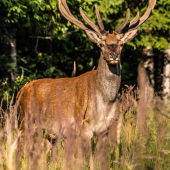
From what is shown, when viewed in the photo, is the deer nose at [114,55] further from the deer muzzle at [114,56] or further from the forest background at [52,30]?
the forest background at [52,30]

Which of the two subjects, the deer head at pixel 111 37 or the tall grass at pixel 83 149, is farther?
the deer head at pixel 111 37

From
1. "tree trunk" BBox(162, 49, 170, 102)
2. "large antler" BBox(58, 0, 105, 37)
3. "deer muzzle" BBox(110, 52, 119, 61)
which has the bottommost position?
"tree trunk" BBox(162, 49, 170, 102)

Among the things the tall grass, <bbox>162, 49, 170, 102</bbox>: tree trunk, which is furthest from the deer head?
<bbox>162, 49, 170, 102</bbox>: tree trunk

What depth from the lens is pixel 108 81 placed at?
513 centimetres

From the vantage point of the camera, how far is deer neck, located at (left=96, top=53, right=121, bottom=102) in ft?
16.7

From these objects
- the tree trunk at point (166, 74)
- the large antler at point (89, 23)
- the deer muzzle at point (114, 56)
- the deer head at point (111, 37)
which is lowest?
the tree trunk at point (166, 74)

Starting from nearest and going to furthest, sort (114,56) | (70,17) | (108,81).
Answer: (114,56), (108,81), (70,17)

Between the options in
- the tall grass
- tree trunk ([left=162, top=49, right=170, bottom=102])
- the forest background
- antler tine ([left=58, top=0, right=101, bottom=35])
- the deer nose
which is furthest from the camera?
tree trunk ([left=162, top=49, right=170, bottom=102])

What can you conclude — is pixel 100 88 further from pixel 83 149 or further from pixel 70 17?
pixel 83 149

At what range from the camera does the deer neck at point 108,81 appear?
508 centimetres

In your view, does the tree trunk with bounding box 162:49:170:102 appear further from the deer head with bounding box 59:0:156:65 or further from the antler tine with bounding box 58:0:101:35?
the antler tine with bounding box 58:0:101:35

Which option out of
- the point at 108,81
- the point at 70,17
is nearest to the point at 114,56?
the point at 108,81

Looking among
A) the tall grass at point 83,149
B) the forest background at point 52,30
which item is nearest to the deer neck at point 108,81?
the tall grass at point 83,149

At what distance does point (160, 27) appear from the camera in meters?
12.3
